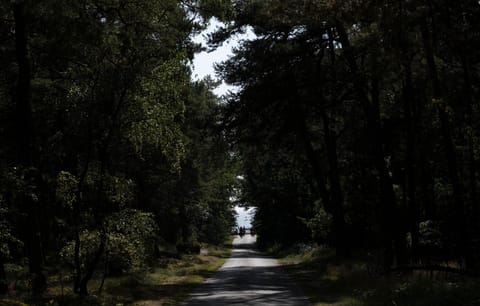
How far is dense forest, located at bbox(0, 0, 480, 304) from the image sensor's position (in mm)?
14664

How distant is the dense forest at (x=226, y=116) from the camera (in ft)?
48.1

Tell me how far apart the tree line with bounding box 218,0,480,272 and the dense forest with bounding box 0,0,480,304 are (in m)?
0.09

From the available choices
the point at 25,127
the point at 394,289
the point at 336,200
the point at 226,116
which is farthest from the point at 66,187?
the point at 336,200

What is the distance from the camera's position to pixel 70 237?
1570 cm

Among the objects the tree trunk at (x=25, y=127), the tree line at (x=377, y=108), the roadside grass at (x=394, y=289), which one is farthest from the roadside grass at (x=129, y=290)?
the tree line at (x=377, y=108)

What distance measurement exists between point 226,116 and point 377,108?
26.7ft

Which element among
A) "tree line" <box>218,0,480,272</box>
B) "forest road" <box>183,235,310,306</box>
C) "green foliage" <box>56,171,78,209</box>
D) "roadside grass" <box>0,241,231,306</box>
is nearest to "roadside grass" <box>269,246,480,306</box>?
"forest road" <box>183,235,310,306</box>

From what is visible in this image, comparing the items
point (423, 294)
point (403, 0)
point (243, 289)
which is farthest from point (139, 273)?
point (403, 0)

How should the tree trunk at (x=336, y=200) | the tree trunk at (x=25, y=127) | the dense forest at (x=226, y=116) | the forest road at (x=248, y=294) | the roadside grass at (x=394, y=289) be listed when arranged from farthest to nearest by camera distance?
the tree trunk at (x=336, y=200), the forest road at (x=248, y=294), the tree trunk at (x=25, y=127), the dense forest at (x=226, y=116), the roadside grass at (x=394, y=289)

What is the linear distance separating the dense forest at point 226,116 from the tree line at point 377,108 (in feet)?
0.28

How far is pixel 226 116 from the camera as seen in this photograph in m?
28.0

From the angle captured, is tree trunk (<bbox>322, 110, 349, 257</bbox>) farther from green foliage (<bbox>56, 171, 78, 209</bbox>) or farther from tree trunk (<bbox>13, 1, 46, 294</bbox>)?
tree trunk (<bbox>13, 1, 46, 294</bbox>)

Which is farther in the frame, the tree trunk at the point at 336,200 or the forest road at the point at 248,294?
the tree trunk at the point at 336,200

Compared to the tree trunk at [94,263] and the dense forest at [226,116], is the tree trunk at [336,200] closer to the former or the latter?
the dense forest at [226,116]
